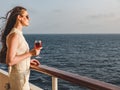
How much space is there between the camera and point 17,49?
2652mm

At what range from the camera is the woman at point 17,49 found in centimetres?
258

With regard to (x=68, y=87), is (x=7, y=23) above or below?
above

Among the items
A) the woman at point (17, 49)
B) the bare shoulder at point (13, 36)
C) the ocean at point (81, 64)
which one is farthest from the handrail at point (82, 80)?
the ocean at point (81, 64)

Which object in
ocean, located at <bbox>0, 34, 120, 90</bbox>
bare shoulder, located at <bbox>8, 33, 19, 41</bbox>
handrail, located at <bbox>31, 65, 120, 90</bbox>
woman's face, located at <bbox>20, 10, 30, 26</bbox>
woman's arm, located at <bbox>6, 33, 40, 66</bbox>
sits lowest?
ocean, located at <bbox>0, 34, 120, 90</bbox>

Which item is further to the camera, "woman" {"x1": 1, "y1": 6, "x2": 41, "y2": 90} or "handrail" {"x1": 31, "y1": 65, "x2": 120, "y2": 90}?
"woman" {"x1": 1, "y1": 6, "x2": 41, "y2": 90}

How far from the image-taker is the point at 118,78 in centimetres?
3788

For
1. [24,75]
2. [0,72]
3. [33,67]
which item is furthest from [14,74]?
[0,72]

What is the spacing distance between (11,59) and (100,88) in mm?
875

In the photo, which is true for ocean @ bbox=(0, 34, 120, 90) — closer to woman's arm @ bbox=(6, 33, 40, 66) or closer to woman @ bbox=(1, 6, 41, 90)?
woman @ bbox=(1, 6, 41, 90)

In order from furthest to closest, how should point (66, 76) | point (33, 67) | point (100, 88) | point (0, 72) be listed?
1. point (0, 72)
2. point (33, 67)
3. point (66, 76)
4. point (100, 88)

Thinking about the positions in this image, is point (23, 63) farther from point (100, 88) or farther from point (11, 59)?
point (100, 88)

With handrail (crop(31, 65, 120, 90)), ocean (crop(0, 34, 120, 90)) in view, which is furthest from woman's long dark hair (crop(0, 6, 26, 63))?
ocean (crop(0, 34, 120, 90))

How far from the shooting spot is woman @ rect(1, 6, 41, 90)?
2580 mm

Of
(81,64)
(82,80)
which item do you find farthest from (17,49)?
(81,64)
